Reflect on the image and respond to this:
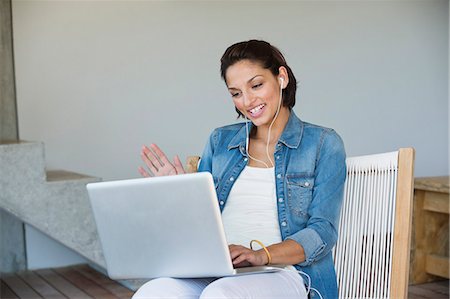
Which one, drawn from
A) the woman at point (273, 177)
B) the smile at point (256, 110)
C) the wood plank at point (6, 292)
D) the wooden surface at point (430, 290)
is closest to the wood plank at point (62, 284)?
the wood plank at point (6, 292)

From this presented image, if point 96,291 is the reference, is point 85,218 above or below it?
above

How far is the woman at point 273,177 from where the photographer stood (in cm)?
218

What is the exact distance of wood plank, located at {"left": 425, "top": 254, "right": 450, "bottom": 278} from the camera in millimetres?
4229

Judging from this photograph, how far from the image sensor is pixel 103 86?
4.93 meters

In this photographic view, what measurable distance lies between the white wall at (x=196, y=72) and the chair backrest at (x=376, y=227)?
2.79 metres

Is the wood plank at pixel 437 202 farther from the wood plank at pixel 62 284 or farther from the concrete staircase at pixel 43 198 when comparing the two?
the wood plank at pixel 62 284

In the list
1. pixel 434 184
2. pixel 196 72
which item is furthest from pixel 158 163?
pixel 196 72

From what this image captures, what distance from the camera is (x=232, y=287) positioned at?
196 centimetres

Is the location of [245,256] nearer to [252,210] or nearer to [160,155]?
[252,210]

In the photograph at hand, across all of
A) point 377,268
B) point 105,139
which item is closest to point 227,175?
point 377,268

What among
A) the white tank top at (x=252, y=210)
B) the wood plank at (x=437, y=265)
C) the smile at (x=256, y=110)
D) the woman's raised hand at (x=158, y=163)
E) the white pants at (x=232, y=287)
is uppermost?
the smile at (x=256, y=110)

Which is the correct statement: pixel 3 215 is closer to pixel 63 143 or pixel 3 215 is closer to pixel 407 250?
pixel 63 143

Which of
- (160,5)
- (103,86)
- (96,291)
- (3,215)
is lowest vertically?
(96,291)

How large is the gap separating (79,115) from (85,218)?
104 cm
